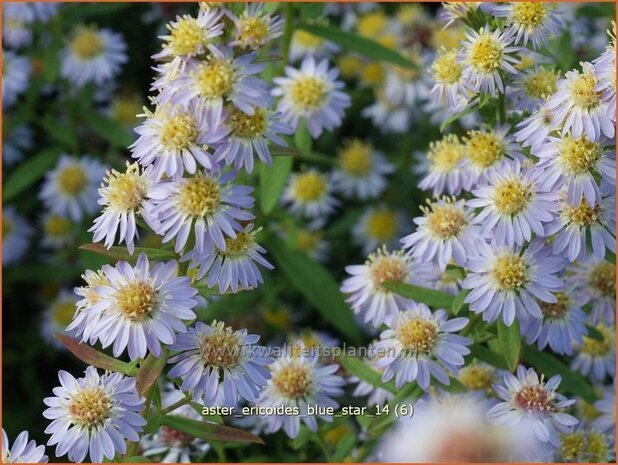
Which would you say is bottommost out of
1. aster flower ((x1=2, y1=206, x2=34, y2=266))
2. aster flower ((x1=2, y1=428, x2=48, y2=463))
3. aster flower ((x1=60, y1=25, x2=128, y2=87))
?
aster flower ((x1=2, y1=428, x2=48, y2=463))

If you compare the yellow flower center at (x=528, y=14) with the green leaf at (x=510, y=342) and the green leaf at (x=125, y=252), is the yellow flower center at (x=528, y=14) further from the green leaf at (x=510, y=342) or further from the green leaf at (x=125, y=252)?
the green leaf at (x=125, y=252)

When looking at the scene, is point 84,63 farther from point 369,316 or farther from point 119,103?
point 369,316

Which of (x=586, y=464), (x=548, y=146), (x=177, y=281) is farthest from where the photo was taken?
(x=586, y=464)

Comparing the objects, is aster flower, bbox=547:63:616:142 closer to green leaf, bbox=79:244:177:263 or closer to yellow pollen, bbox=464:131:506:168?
yellow pollen, bbox=464:131:506:168

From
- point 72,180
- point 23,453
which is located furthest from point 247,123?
point 72,180

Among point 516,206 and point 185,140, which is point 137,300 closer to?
point 185,140

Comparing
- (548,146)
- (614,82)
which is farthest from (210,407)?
(614,82)

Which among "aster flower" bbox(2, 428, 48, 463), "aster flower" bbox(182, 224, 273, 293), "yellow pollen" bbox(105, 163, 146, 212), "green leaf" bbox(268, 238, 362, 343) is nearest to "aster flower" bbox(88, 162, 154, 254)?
"yellow pollen" bbox(105, 163, 146, 212)
